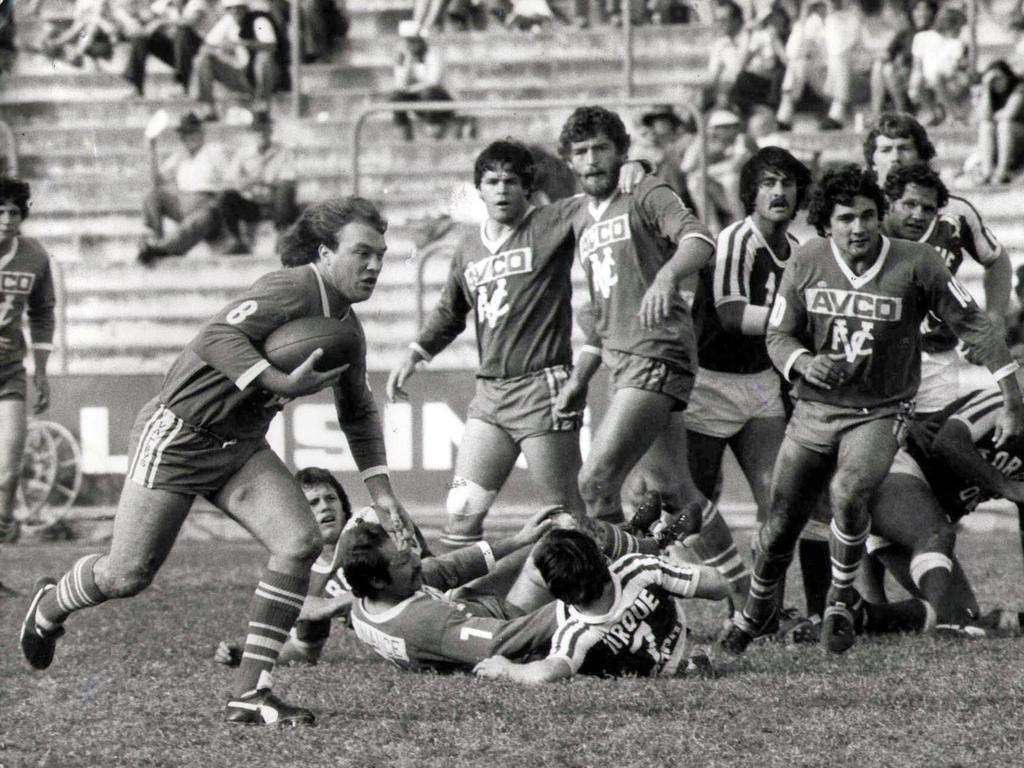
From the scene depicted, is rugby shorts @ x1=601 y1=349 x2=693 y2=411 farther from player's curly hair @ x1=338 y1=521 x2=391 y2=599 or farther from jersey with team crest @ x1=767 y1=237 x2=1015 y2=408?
player's curly hair @ x1=338 y1=521 x2=391 y2=599

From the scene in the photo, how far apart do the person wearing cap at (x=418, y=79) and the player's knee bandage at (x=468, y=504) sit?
982 centimetres

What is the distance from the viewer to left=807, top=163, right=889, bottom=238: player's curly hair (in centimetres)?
802

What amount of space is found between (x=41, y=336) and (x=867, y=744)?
7002 mm

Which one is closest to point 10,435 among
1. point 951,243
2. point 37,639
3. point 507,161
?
point 37,639

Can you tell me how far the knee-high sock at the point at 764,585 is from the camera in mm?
8273

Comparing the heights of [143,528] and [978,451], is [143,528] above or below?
above

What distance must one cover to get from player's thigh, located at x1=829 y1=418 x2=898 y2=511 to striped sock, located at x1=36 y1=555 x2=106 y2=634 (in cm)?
304

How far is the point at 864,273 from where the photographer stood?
8023 millimetres

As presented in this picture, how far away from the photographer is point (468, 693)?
280 inches

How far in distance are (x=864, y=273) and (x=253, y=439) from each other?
8.89 ft

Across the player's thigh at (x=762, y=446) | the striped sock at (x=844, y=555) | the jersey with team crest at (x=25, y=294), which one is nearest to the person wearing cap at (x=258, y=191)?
the jersey with team crest at (x=25, y=294)

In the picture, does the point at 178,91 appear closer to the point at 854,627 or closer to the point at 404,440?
the point at 404,440

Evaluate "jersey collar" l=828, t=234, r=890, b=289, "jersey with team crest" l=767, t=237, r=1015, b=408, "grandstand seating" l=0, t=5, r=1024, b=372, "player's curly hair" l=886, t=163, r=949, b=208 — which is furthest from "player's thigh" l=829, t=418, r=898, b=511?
"grandstand seating" l=0, t=5, r=1024, b=372

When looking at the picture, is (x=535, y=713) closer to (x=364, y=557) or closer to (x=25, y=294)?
(x=364, y=557)
